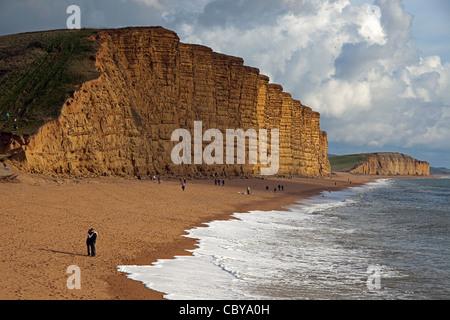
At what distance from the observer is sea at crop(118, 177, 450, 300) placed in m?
10.8

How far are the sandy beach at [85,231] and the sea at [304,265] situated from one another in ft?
3.17

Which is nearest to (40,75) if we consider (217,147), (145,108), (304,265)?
(145,108)

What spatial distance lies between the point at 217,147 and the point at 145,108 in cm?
1189

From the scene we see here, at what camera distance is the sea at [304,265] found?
10.8 metres

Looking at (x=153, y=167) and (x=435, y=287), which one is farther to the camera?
(x=153, y=167)

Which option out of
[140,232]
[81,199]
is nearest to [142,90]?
[81,199]

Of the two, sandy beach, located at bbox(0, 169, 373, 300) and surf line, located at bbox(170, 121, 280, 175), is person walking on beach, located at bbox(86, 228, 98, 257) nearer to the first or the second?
sandy beach, located at bbox(0, 169, 373, 300)

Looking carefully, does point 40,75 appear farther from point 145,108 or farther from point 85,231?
point 85,231

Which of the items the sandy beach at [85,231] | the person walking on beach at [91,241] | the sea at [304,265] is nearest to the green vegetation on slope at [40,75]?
the sandy beach at [85,231]

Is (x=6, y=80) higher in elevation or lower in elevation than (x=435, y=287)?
higher

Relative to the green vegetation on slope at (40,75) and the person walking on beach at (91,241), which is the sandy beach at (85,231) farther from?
the green vegetation on slope at (40,75)
